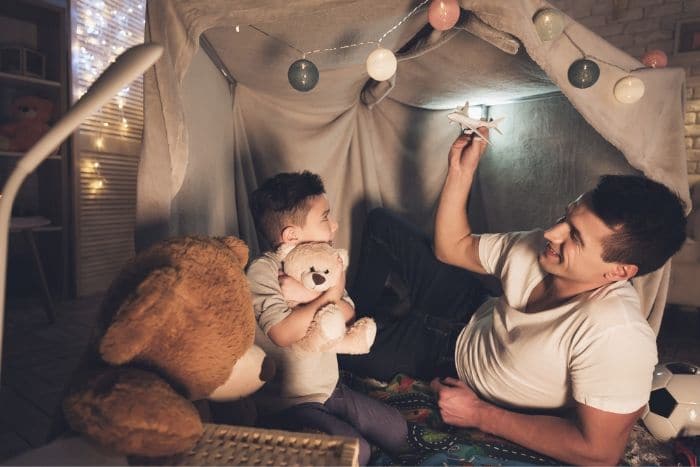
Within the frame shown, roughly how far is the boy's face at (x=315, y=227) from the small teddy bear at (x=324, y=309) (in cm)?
5

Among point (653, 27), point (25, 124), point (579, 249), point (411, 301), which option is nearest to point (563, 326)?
point (579, 249)

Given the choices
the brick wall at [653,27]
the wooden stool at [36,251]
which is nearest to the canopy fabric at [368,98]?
the wooden stool at [36,251]

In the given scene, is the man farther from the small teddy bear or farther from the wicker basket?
the wicker basket

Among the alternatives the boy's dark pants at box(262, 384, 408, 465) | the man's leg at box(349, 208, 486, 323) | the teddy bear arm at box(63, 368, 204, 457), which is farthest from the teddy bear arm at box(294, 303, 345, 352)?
the man's leg at box(349, 208, 486, 323)

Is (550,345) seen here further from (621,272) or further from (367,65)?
(367,65)

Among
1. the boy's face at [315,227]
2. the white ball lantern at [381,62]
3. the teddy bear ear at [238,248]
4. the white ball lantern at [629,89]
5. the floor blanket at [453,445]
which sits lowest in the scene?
the floor blanket at [453,445]

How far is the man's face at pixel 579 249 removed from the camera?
108 centimetres

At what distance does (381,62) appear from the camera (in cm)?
122

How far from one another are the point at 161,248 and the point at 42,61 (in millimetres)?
2980

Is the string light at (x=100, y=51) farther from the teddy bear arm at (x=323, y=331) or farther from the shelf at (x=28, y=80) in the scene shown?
the teddy bear arm at (x=323, y=331)

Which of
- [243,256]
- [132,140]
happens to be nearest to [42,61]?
[132,140]

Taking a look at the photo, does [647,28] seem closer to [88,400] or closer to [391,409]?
[391,409]

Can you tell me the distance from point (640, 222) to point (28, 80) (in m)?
3.39

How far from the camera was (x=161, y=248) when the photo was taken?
2.49 feet
